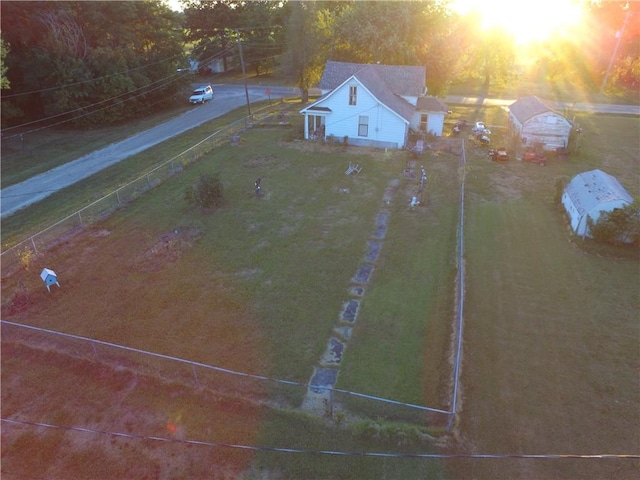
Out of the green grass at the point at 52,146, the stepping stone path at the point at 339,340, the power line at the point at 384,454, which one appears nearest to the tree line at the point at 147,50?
the green grass at the point at 52,146

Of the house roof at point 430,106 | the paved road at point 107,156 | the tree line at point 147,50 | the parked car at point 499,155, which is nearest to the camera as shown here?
the paved road at point 107,156

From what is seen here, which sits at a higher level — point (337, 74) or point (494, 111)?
point (337, 74)

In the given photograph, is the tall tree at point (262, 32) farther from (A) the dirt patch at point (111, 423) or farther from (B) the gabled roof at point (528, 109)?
(A) the dirt patch at point (111, 423)

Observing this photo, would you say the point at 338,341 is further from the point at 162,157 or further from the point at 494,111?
the point at 494,111

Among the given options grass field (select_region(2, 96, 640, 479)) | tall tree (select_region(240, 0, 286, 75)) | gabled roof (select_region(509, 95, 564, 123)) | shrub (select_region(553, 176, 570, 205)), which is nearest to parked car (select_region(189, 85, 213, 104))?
tall tree (select_region(240, 0, 286, 75))

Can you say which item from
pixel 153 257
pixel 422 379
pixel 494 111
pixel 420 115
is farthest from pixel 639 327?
pixel 494 111

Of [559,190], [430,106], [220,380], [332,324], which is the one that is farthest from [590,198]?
[220,380]

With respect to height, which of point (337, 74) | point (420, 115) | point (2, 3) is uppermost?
point (2, 3)
